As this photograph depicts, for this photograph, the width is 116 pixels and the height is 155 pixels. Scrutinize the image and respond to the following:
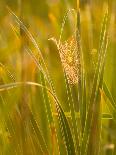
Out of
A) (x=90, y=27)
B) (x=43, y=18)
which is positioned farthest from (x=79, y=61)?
(x=43, y=18)

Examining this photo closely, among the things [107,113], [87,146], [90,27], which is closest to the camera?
[87,146]

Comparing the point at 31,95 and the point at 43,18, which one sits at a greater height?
the point at 43,18

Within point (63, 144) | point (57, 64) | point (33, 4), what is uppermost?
point (33, 4)

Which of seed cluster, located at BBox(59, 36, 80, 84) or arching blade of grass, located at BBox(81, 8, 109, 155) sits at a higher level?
seed cluster, located at BBox(59, 36, 80, 84)

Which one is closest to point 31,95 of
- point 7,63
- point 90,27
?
point 7,63

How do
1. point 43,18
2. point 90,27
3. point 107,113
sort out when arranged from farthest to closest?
point 43,18, point 90,27, point 107,113

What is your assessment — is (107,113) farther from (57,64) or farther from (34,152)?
(57,64)

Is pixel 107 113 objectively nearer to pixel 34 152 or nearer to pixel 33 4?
pixel 34 152

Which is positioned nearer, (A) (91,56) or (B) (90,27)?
(A) (91,56)

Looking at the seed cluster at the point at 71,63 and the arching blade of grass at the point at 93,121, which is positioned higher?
the seed cluster at the point at 71,63
